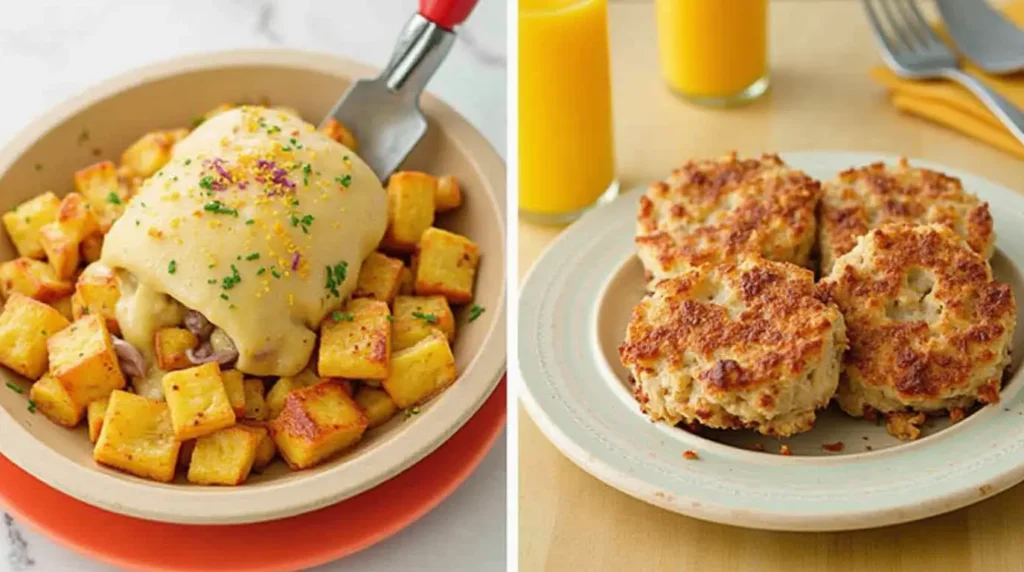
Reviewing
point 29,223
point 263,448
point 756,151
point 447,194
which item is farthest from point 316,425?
point 756,151

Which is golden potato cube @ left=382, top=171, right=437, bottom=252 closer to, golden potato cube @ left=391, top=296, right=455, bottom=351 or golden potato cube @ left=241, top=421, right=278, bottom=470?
golden potato cube @ left=391, top=296, right=455, bottom=351

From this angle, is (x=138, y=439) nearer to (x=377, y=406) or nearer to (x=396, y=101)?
(x=377, y=406)

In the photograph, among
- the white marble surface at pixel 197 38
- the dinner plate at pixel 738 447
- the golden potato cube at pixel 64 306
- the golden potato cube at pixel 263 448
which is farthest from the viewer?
the white marble surface at pixel 197 38

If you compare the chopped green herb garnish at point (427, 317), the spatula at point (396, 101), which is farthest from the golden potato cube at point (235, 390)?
the spatula at point (396, 101)

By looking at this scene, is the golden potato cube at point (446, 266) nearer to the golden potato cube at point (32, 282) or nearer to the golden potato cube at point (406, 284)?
the golden potato cube at point (406, 284)

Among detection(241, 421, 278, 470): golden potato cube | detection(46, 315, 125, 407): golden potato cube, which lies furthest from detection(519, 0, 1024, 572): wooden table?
detection(46, 315, 125, 407): golden potato cube
